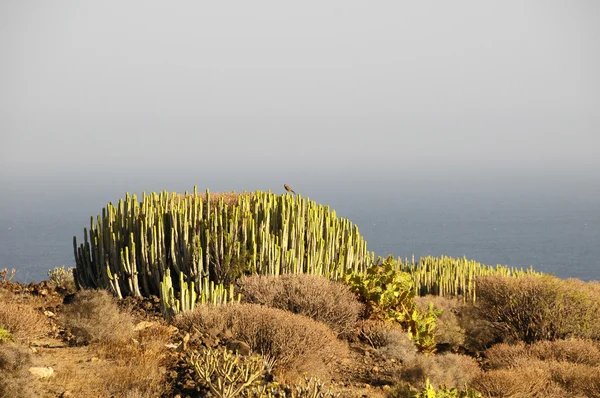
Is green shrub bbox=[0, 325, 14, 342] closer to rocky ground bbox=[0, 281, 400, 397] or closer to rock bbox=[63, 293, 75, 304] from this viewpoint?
rocky ground bbox=[0, 281, 400, 397]

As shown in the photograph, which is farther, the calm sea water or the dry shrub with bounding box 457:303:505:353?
the calm sea water

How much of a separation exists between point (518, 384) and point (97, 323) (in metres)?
6.20

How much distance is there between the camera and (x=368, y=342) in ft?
38.8

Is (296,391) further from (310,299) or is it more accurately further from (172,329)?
(310,299)

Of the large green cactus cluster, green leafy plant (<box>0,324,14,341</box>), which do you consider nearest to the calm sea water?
the large green cactus cluster

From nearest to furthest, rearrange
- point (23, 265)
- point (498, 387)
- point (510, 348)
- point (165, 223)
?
point (498, 387) < point (510, 348) < point (165, 223) < point (23, 265)

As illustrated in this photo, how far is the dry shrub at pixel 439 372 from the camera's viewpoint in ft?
31.6

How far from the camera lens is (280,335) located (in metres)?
9.38

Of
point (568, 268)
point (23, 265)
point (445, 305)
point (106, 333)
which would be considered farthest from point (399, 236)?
point (106, 333)

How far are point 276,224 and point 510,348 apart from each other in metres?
5.33

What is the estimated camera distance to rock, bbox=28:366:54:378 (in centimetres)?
841

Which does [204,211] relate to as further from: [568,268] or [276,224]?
[568,268]

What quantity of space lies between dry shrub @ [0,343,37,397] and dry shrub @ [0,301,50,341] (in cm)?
140

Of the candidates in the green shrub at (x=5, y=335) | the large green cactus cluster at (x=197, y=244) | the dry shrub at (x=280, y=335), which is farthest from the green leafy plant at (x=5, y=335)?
the large green cactus cluster at (x=197, y=244)
